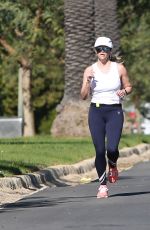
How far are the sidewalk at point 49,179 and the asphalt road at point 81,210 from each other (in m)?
0.36

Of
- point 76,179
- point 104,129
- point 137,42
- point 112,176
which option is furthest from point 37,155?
point 137,42

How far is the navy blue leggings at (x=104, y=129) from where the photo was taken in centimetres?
1343

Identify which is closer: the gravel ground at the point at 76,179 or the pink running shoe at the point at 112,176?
the pink running shoe at the point at 112,176

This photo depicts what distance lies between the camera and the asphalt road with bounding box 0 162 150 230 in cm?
1020

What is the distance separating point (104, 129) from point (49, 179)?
3996 millimetres

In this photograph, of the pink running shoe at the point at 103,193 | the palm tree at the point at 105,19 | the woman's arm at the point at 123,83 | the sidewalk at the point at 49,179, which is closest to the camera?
the pink running shoe at the point at 103,193

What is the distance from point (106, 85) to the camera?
13438 mm

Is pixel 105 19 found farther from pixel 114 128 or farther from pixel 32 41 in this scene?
pixel 114 128

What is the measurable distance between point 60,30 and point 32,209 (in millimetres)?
26956

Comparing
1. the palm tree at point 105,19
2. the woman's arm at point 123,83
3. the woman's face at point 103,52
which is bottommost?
the woman's arm at point 123,83

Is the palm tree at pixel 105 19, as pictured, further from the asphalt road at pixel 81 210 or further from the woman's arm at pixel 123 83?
the woman's arm at pixel 123 83

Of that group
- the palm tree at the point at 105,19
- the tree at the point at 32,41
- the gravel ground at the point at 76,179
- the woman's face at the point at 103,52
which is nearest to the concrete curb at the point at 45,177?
the gravel ground at the point at 76,179

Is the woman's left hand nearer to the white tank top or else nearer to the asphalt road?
the white tank top

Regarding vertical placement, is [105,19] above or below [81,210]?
above
